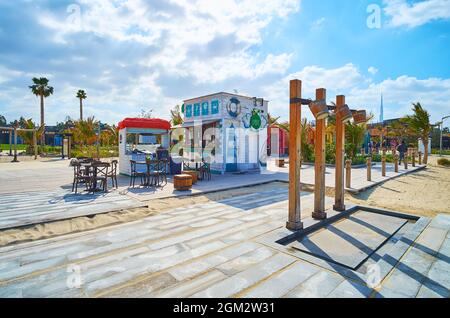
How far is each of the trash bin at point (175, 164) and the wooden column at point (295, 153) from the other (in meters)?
8.40

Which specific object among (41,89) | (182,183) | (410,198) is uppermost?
(41,89)

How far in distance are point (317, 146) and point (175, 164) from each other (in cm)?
844

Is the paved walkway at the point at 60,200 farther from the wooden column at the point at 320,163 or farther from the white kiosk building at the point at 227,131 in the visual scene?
the white kiosk building at the point at 227,131

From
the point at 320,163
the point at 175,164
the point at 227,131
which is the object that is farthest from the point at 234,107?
the point at 320,163

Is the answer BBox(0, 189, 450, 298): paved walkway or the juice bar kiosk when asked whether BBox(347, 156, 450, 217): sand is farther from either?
the juice bar kiosk

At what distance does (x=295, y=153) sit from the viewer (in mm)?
4051

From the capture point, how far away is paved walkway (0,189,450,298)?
244 cm

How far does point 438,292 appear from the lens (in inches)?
94.2

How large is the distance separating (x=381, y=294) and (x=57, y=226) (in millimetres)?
4887

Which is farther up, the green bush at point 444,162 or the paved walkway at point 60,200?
the green bush at point 444,162

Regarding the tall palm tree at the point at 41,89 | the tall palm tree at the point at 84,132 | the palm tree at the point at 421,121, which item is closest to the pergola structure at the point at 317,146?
the palm tree at the point at 421,121

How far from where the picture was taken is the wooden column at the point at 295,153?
4062mm

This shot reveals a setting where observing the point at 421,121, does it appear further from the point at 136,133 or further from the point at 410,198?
the point at 136,133

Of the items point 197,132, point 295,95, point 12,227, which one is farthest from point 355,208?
point 197,132
